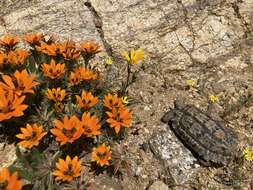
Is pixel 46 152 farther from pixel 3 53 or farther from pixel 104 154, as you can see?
pixel 3 53

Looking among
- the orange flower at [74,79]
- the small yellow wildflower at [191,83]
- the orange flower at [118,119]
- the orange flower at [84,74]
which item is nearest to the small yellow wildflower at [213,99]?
the small yellow wildflower at [191,83]

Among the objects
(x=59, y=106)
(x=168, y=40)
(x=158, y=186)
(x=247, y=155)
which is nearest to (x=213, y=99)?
(x=247, y=155)

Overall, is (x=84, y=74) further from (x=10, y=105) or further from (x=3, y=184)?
(x=3, y=184)

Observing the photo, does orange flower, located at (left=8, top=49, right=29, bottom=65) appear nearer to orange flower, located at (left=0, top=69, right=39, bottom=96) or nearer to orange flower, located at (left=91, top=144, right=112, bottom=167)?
orange flower, located at (left=0, top=69, right=39, bottom=96)

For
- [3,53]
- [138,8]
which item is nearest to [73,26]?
[138,8]

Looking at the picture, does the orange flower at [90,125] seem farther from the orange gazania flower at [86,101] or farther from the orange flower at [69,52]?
the orange flower at [69,52]

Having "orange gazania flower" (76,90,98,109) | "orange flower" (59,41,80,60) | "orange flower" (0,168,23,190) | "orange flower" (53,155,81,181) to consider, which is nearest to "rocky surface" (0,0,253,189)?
"orange gazania flower" (76,90,98,109)
